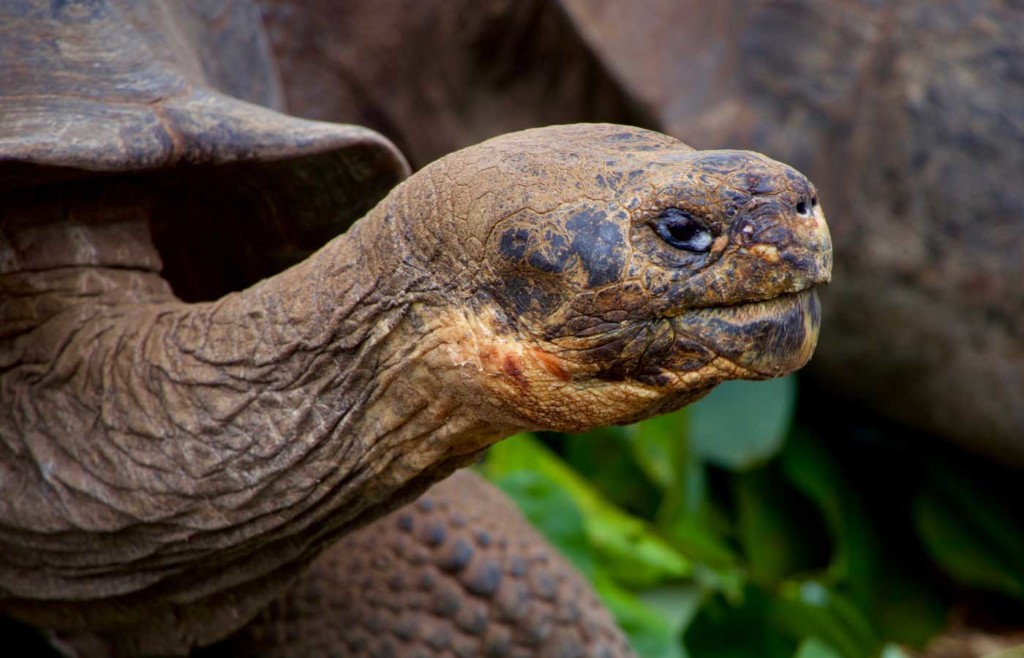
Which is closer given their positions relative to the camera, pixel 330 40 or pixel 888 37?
pixel 888 37

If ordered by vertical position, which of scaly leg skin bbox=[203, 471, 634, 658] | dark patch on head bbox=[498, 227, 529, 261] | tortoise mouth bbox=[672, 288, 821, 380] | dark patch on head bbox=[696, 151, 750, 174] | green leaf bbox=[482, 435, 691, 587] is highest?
dark patch on head bbox=[696, 151, 750, 174]

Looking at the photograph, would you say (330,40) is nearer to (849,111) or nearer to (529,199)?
(849,111)

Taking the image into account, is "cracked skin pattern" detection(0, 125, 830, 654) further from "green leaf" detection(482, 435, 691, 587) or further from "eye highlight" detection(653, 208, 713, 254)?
"green leaf" detection(482, 435, 691, 587)

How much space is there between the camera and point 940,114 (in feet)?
9.15

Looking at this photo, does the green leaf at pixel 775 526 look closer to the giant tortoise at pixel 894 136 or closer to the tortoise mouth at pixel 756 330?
the giant tortoise at pixel 894 136

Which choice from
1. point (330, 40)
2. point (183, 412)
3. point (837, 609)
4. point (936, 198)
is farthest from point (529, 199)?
point (330, 40)

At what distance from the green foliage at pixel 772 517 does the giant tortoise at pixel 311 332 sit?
882mm

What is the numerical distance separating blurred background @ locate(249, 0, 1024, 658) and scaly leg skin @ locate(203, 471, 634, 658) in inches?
25.7

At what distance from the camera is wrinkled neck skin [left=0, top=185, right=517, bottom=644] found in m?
1.22

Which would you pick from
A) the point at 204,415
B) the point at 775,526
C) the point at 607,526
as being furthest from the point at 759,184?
the point at 775,526

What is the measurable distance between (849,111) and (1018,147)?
0.36 metres

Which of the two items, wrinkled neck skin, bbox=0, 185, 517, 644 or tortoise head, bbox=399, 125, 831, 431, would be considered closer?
tortoise head, bbox=399, 125, 831, 431

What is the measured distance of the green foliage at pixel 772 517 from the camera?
8.72 ft

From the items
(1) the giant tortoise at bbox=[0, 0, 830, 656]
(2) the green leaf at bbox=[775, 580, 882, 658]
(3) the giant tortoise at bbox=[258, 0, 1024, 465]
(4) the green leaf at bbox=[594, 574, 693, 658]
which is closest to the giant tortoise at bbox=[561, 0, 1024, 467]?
(3) the giant tortoise at bbox=[258, 0, 1024, 465]
